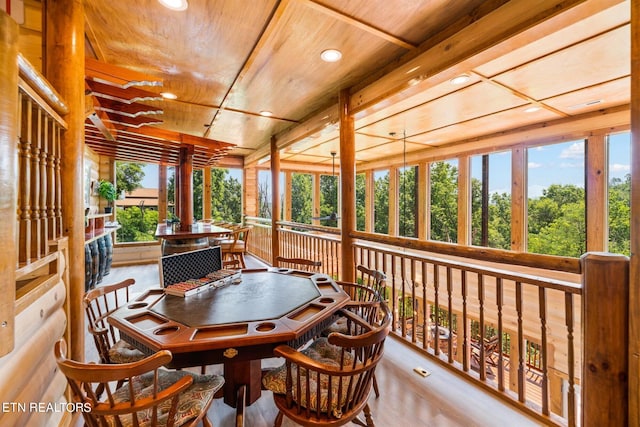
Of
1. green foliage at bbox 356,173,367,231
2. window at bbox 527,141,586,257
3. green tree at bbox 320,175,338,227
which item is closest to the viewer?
window at bbox 527,141,586,257

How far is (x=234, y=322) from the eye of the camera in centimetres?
145

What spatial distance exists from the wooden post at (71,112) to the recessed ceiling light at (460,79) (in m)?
2.91

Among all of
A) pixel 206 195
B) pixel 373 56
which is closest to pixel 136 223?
pixel 206 195

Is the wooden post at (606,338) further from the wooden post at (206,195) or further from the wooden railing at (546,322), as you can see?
the wooden post at (206,195)

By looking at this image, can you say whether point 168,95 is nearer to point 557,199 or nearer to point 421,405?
point 421,405

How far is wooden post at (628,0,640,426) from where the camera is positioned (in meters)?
1.15

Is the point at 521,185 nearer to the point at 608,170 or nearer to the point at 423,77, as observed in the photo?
the point at 608,170

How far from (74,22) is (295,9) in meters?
1.35

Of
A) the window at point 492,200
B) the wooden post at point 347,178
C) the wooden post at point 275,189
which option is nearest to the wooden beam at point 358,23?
the wooden post at point 347,178

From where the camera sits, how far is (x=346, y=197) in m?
3.17

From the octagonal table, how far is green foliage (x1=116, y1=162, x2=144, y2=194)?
5425mm

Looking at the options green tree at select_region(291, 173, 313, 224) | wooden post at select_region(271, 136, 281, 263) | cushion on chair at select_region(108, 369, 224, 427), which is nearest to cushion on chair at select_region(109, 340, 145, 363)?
cushion on chair at select_region(108, 369, 224, 427)

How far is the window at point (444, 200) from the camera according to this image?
20.0ft

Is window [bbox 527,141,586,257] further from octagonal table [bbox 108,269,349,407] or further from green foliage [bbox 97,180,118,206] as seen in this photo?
green foliage [bbox 97,180,118,206]
